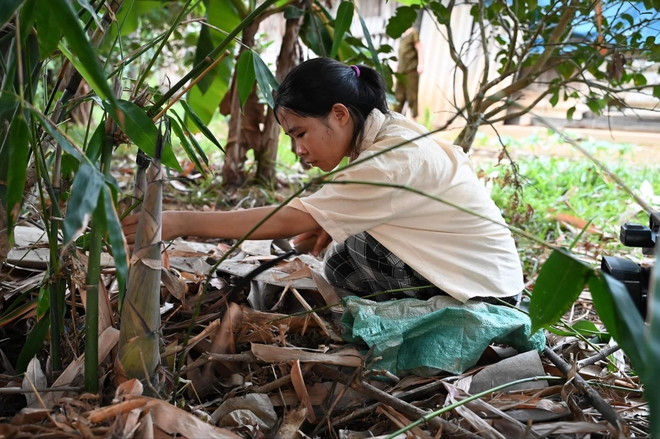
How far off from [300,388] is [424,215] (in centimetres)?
48

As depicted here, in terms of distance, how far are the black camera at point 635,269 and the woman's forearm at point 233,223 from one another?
0.59 m

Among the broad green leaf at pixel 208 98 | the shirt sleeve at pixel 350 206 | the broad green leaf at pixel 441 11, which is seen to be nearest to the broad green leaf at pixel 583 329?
the shirt sleeve at pixel 350 206

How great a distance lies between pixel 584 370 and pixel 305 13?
166 cm

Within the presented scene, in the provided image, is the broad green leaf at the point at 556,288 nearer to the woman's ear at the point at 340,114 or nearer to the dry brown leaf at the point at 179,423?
the dry brown leaf at the point at 179,423

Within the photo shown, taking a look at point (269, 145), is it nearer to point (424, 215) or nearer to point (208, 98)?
point (208, 98)

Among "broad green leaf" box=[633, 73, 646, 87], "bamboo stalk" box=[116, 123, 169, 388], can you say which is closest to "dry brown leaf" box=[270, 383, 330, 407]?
"bamboo stalk" box=[116, 123, 169, 388]

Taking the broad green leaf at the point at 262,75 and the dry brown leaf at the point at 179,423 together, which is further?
the broad green leaf at the point at 262,75

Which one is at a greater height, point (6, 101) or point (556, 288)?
point (6, 101)

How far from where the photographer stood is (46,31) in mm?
823

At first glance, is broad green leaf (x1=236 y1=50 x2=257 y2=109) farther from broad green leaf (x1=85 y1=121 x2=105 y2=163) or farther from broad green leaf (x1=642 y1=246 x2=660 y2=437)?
broad green leaf (x1=642 y1=246 x2=660 y2=437)

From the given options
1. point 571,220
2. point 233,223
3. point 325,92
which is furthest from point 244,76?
point 571,220

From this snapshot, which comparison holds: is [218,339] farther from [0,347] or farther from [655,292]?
[655,292]

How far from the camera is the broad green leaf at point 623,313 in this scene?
73 centimetres

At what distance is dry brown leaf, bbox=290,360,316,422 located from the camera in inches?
40.8
